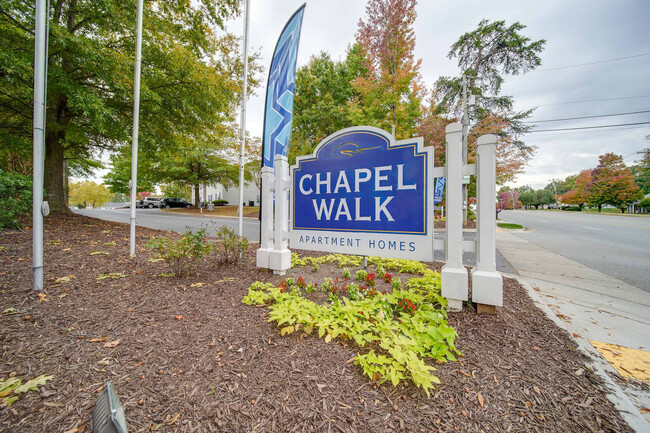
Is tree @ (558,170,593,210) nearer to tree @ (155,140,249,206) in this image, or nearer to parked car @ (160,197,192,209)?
tree @ (155,140,249,206)

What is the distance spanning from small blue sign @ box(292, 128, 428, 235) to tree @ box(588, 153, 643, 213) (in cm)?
5915

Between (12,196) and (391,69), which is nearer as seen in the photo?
(12,196)

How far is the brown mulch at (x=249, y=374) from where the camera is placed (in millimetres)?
1365

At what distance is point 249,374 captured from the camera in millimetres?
1677

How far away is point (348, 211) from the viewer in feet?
10.4

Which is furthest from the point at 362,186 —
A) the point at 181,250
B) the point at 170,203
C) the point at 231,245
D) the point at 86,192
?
the point at 86,192

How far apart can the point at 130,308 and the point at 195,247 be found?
108 centimetres

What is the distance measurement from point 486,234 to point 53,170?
11621 mm

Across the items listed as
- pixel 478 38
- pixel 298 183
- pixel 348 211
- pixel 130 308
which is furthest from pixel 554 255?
pixel 478 38

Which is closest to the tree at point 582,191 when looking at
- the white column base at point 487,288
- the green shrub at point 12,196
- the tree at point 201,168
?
the tree at point 201,168

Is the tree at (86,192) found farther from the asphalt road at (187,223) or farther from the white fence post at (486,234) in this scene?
the white fence post at (486,234)

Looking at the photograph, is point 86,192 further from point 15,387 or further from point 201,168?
point 15,387

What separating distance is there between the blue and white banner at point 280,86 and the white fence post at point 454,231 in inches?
126

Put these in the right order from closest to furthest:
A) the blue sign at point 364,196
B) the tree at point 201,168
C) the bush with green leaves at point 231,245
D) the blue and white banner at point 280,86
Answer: the blue sign at point 364,196 → the bush with green leaves at point 231,245 → the blue and white banner at point 280,86 → the tree at point 201,168
